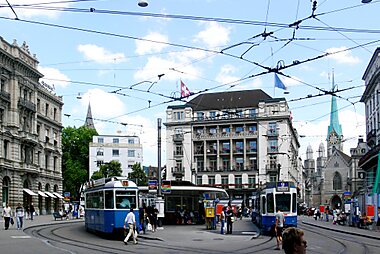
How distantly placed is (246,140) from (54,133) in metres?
32.9

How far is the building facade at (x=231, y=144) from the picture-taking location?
93.6 m

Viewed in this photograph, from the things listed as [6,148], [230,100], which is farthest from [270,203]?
[230,100]

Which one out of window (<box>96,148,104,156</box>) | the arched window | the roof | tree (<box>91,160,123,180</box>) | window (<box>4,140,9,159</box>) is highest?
the roof

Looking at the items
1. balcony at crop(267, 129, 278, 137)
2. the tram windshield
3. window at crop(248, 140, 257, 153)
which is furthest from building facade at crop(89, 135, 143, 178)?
the tram windshield

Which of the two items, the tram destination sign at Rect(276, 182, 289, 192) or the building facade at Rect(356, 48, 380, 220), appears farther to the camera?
the building facade at Rect(356, 48, 380, 220)

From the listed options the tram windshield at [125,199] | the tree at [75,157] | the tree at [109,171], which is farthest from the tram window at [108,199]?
the tree at [109,171]

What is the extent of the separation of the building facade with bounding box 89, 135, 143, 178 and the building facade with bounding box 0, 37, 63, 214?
35.2m

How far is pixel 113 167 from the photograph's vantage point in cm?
9538

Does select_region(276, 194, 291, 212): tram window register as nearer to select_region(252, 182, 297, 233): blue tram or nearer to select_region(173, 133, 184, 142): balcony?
select_region(252, 182, 297, 233): blue tram

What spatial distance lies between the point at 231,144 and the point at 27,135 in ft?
132

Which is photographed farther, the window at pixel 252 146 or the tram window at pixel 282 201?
the window at pixel 252 146

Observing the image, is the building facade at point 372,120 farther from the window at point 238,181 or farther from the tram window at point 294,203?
the window at point 238,181

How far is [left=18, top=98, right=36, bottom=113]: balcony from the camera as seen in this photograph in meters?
64.0

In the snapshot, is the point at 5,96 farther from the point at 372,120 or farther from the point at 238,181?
the point at 238,181
